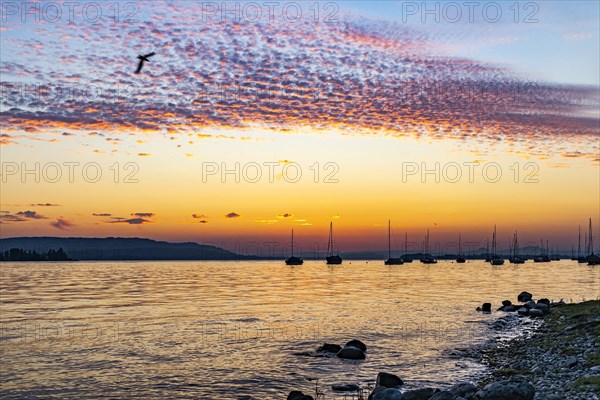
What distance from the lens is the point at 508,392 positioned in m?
17.8

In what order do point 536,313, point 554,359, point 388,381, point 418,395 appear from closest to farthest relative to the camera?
1. point 418,395
2. point 388,381
3. point 554,359
4. point 536,313

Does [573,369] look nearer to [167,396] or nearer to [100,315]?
[167,396]

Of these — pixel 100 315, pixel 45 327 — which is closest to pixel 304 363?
pixel 45 327

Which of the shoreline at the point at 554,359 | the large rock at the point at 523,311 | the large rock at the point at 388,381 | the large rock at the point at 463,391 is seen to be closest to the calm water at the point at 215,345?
the large rock at the point at 388,381

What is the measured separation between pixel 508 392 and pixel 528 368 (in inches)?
387

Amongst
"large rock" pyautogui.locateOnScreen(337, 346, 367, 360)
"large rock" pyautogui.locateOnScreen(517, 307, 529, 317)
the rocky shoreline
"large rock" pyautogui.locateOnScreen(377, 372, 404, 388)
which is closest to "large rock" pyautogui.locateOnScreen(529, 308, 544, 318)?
"large rock" pyautogui.locateOnScreen(517, 307, 529, 317)

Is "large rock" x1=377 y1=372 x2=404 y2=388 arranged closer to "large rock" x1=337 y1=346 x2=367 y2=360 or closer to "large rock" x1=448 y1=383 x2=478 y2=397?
"large rock" x1=448 y1=383 x2=478 y2=397

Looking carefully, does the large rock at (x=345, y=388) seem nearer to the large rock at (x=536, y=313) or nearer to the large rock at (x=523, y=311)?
the large rock at (x=536, y=313)

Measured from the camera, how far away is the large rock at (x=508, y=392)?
17656 mm

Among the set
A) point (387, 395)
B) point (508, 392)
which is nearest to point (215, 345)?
point (387, 395)

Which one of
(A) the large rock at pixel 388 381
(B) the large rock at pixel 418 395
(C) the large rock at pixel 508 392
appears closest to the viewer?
(C) the large rock at pixel 508 392

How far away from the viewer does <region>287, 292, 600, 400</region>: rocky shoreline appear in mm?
18375

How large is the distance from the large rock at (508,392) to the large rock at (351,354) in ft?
48.7

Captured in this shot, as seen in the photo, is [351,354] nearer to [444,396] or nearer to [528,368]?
[528,368]
